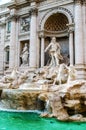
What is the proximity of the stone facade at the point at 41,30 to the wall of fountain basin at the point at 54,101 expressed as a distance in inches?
216

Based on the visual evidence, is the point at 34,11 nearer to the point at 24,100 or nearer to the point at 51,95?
the point at 24,100

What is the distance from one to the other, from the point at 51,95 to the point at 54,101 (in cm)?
65

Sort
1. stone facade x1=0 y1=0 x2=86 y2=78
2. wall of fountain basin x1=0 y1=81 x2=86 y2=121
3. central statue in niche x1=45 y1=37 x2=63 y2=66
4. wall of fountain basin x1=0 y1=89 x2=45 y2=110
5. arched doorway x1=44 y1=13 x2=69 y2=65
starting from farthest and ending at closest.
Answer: arched doorway x1=44 y1=13 x2=69 y2=65
central statue in niche x1=45 y1=37 x2=63 y2=66
stone facade x1=0 y1=0 x2=86 y2=78
wall of fountain basin x1=0 y1=89 x2=45 y2=110
wall of fountain basin x1=0 y1=81 x2=86 y2=121

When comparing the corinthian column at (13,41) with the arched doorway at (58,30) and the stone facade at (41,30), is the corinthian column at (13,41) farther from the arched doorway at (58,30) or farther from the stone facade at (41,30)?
the arched doorway at (58,30)

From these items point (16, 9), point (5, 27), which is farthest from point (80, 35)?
point (5, 27)

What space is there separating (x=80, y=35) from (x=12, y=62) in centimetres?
819

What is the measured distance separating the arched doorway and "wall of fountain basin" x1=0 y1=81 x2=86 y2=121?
7.52m

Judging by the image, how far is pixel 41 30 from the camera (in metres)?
22.0

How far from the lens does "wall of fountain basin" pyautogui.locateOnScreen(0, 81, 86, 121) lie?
476 inches

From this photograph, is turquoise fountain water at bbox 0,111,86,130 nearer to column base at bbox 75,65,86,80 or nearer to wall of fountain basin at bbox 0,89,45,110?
wall of fountain basin at bbox 0,89,45,110

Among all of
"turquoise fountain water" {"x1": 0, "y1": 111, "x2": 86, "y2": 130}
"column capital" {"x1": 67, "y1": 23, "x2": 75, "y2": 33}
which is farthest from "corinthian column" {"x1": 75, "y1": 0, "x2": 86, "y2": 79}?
"turquoise fountain water" {"x1": 0, "y1": 111, "x2": 86, "y2": 130}

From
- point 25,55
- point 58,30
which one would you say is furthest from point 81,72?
point 25,55

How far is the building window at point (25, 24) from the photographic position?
77.5 feet

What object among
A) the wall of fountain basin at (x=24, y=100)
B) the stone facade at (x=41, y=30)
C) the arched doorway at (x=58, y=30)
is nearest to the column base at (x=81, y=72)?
the stone facade at (x=41, y=30)
